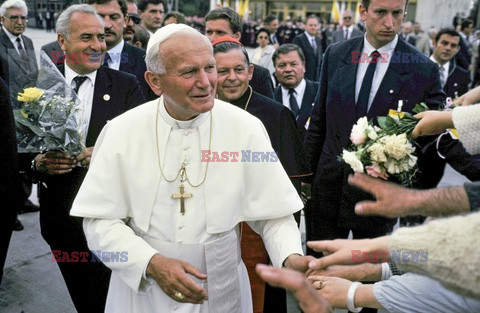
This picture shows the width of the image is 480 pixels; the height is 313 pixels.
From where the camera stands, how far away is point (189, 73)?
2.16 meters

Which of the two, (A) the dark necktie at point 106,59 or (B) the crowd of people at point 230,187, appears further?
(A) the dark necktie at point 106,59

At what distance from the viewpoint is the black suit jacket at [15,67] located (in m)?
3.05

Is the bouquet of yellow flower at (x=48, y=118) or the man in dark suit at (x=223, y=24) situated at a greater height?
the man in dark suit at (x=223, y=24)

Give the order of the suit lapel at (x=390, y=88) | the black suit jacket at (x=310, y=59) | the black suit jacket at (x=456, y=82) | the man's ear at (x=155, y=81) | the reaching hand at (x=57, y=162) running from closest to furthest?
the man's ear at (x=155, y=81) → the reaching hand at (x=57, y=162) → the suit lapel at (x=390, y=88) → the black suit jacket at (x=456, y=82) → the black suit jacket at (x=310, y=59)

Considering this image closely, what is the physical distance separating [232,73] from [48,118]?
46.1 inches

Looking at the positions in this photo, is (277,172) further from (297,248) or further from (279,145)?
(279,145)

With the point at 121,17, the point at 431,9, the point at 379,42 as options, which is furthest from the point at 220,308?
the point at 431,9

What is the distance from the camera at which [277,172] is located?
2322 millimetres

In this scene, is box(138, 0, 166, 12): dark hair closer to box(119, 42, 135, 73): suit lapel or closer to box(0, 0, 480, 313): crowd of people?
box(0, 0, 480, 313): crowd of people

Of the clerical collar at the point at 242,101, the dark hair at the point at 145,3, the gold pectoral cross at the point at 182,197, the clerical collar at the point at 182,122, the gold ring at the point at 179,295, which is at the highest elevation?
the dark hair at the point at 145,3

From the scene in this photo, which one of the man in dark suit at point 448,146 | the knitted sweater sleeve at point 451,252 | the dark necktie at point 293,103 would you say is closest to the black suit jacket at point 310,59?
the man in dark suit at point 448,146

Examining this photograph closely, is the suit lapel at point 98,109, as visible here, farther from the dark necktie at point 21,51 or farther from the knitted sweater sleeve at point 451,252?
the dark necktie at point 21,51

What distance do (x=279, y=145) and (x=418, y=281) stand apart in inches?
57.7

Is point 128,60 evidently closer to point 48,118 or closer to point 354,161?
point 48,118
